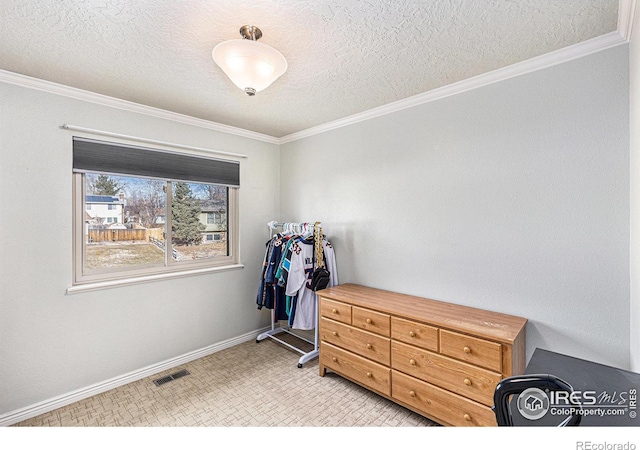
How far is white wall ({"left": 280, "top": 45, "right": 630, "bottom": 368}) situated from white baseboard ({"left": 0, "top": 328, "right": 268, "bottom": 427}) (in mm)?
1769

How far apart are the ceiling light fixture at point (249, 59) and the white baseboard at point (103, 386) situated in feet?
8.62

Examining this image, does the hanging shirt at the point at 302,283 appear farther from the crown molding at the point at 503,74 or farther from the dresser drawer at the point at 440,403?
the crown molding at the point at 503,74

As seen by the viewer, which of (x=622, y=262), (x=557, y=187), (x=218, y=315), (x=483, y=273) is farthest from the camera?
(x=218, y=315)

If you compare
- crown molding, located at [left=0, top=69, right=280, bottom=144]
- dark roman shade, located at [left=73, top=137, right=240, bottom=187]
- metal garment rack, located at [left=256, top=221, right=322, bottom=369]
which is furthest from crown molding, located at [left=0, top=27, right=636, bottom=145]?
metal garment rack, located at [left=256, top=221, right=322, bottom=369]

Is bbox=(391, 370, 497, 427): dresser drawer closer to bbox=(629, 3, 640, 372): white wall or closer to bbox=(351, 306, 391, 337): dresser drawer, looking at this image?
bbox=(351, 306, 391, 337): dresser drawer

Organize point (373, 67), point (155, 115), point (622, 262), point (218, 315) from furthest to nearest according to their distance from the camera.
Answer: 1. point (218, 315)
2. point (155, 115)
3. point (373, 67)
4. point (622, 262)

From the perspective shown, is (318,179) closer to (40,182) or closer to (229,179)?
(229,179)

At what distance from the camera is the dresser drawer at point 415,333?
2.02 meters

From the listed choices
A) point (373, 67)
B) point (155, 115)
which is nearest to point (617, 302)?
point (373, 67)

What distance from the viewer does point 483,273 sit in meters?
2.22

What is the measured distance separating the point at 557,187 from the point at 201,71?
8.14ft

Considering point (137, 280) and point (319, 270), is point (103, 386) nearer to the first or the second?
point (137, 280)

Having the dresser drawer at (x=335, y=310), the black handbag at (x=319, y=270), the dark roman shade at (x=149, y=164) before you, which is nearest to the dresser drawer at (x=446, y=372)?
the dresser drawer at (x=335, y=310)

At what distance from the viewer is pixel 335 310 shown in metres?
2.63
